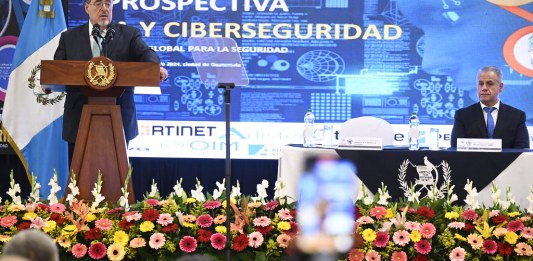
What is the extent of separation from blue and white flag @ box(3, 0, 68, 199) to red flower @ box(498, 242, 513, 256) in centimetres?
448

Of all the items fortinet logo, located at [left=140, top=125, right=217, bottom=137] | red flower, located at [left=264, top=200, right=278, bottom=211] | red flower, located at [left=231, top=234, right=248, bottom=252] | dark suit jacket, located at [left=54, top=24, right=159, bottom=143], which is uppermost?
dark suit jacket, located at [left=54, top=24, right=159, bottom=143]

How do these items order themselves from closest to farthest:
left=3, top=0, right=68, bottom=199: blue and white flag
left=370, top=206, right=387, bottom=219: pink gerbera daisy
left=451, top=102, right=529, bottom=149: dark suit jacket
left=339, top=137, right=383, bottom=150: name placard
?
1. left=370, top=206, right=387, bottom=219: pink gerbera daisy
2. left=339, top=137, right=383, bottom=150: name placard
3. left=451, top=102, right=529, bottom=149: dark suit jacket
4. left=3, top=0, right=68, bottom=199: blue and white flag

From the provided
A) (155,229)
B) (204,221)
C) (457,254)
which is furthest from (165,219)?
(457,254)

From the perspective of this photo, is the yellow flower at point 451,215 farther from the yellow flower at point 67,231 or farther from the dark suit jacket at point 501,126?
the dark suit jacket at point 501,126

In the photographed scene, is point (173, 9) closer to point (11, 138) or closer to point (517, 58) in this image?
point (11, 138)

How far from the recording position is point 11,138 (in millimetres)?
6977

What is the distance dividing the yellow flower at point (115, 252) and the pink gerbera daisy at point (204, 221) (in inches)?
13.9

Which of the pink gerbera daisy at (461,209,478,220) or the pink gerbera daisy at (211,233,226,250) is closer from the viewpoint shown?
the pink gerbera daisy at (211,233,226,250)

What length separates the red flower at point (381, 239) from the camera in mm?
3342

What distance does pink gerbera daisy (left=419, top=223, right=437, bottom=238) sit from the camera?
339cm

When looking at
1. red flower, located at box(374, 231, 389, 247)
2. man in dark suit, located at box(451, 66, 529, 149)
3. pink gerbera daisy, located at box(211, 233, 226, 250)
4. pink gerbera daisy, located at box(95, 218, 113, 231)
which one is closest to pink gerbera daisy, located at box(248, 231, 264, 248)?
pink gerbera daisy, located at box(211, 233, 226, 250)

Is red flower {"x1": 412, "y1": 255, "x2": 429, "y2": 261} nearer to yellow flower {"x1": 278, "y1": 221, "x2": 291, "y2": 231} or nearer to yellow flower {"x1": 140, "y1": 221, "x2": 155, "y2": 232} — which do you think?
yellow flower {"x1": 278, "y1": 221, "x2": 291, "y2": 231}

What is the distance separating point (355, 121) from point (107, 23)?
2188 mm

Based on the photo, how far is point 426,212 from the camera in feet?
11.6
